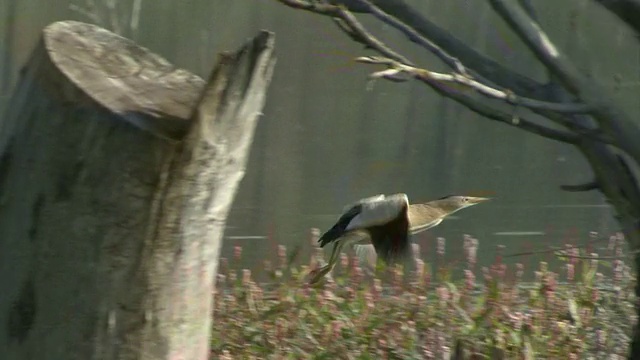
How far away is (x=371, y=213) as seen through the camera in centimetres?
402

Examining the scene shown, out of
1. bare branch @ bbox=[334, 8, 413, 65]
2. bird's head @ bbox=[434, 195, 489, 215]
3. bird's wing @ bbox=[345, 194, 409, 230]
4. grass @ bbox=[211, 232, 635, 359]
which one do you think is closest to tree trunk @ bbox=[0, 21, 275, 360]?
bare branch @ bbox=[334, 8, 413, 65]

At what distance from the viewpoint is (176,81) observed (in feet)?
10.1

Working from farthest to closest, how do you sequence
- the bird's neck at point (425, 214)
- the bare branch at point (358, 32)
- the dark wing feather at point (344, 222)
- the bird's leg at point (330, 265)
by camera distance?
the bird's neck at point (425, 214) < the bird's leg at point (330, 265) < the dark wing feather at point (344, 222) < the bare branch at point (358, 32)

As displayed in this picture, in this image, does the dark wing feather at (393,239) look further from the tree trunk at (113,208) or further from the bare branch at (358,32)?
the tree trunk at (113,208)

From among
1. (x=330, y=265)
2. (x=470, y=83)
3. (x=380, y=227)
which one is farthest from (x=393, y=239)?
(x=470, y=83)

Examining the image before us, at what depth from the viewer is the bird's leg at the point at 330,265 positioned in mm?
4343

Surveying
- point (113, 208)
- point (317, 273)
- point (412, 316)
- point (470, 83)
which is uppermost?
point (470, 83)

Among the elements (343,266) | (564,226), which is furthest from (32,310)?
(564,226)

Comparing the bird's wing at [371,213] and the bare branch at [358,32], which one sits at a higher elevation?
the bare branch at [358,32]

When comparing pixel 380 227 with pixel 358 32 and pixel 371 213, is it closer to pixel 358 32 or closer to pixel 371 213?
pixel 371 213

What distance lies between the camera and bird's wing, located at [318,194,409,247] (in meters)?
3.99

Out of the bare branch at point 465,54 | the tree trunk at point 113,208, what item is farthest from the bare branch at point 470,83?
the bare branch at point 465,54

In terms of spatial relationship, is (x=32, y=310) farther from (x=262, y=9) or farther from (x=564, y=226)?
(x=564, y=226)

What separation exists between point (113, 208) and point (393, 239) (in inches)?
66.1
